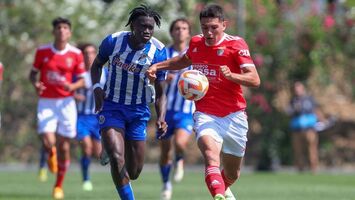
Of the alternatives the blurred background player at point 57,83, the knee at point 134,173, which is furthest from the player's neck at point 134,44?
the blurred background player at point 57,83

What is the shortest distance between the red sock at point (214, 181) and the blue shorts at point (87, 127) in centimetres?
792

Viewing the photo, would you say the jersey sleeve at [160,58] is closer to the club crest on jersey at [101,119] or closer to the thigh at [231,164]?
the club crest on jersey at [101,119]

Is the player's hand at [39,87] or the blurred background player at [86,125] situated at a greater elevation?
the player's hand at [39,87]

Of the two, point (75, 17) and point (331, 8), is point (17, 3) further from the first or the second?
point (331, 8)

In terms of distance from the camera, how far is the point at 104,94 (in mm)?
13414

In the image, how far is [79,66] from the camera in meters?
19.1

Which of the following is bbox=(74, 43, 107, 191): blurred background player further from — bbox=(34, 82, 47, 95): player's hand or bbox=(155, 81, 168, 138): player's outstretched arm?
bbox=(155, 81, 168, 138): player's outstretched arm

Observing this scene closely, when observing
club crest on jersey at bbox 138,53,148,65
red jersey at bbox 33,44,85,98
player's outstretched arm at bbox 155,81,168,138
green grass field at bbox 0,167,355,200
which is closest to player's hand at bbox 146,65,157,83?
club crest on jersey at bbox 138,53,148,65

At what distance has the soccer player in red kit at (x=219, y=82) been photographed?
1294cm

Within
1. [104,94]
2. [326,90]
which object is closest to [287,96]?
[326,90]

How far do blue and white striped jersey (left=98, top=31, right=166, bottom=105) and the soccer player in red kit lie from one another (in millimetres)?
250

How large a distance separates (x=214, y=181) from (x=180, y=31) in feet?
20.2

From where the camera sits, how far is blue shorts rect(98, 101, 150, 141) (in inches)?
519

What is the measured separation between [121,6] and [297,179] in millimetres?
10131
